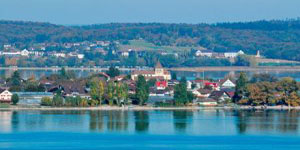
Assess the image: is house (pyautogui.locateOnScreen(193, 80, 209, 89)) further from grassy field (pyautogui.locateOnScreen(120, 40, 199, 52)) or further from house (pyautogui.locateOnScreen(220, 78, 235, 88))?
grassy field (pyautogui.locateOnScreen(120, 40, 199, 52))

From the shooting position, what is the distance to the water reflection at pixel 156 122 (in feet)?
74.6

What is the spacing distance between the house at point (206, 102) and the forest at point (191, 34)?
43535mm

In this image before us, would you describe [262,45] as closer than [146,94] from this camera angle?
No

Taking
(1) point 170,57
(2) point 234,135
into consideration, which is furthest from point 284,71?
(2) point 234,135

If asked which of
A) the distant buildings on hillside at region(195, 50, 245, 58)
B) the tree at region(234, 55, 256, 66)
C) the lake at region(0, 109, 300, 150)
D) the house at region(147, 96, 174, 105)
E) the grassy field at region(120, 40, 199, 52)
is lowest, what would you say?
the lake at region(0, 109, 300, 150)

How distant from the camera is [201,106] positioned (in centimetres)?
3083

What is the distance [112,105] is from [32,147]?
10.2 m

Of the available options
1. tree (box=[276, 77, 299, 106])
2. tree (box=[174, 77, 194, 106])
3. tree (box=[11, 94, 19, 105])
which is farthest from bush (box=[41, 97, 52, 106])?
tree (box=[276, 77, 299, 106])

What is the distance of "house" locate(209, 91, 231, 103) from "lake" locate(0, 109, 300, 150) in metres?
3.79

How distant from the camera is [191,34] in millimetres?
87750

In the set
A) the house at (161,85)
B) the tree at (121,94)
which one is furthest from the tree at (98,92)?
the house at (161,85)

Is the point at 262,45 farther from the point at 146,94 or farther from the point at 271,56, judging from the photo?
the point at 146,94

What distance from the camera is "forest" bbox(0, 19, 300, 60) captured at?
82188mm

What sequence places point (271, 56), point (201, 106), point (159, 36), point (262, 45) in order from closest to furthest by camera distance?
1. point (201, 106)
2. point (271, 56)
3. point (262, 45)
4. point (159, 36)
